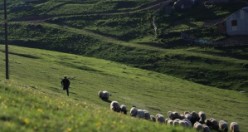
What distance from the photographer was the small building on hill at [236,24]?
12406cm

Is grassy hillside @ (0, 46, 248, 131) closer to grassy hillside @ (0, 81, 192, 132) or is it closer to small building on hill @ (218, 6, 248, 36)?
grassy hillside @ (0, 81, 192, 132)

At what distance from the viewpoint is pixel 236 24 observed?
124500 mm

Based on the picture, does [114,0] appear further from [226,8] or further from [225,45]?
[225,45]

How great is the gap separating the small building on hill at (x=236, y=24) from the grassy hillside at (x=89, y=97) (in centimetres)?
3546

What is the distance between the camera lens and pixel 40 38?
432 ft

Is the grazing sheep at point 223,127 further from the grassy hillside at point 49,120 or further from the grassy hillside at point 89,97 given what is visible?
the grassy hillside at point 49,120

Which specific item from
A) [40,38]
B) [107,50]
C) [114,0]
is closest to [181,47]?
[107,50]

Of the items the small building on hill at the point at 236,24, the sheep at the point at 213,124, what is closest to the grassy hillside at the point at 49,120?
the sheep at the point at 213,124

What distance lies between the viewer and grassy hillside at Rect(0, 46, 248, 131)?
67.0 ft

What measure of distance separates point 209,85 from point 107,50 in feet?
109

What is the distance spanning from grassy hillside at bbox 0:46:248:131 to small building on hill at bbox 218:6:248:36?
35.5 m

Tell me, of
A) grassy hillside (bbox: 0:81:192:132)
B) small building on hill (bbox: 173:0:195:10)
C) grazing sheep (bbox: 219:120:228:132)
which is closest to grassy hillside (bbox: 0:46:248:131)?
grassy hillside (bbox: 0:81:192:132)

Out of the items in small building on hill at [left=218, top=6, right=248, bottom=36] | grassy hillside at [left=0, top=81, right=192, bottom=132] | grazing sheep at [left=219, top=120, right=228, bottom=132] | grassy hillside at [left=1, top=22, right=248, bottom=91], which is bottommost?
grassy hillside at [left=1, top=22, right=248, bottom=91]

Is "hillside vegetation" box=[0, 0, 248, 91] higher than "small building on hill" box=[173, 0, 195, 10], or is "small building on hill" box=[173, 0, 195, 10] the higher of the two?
"small building on hill" box=[173, 0, 195, 10]
